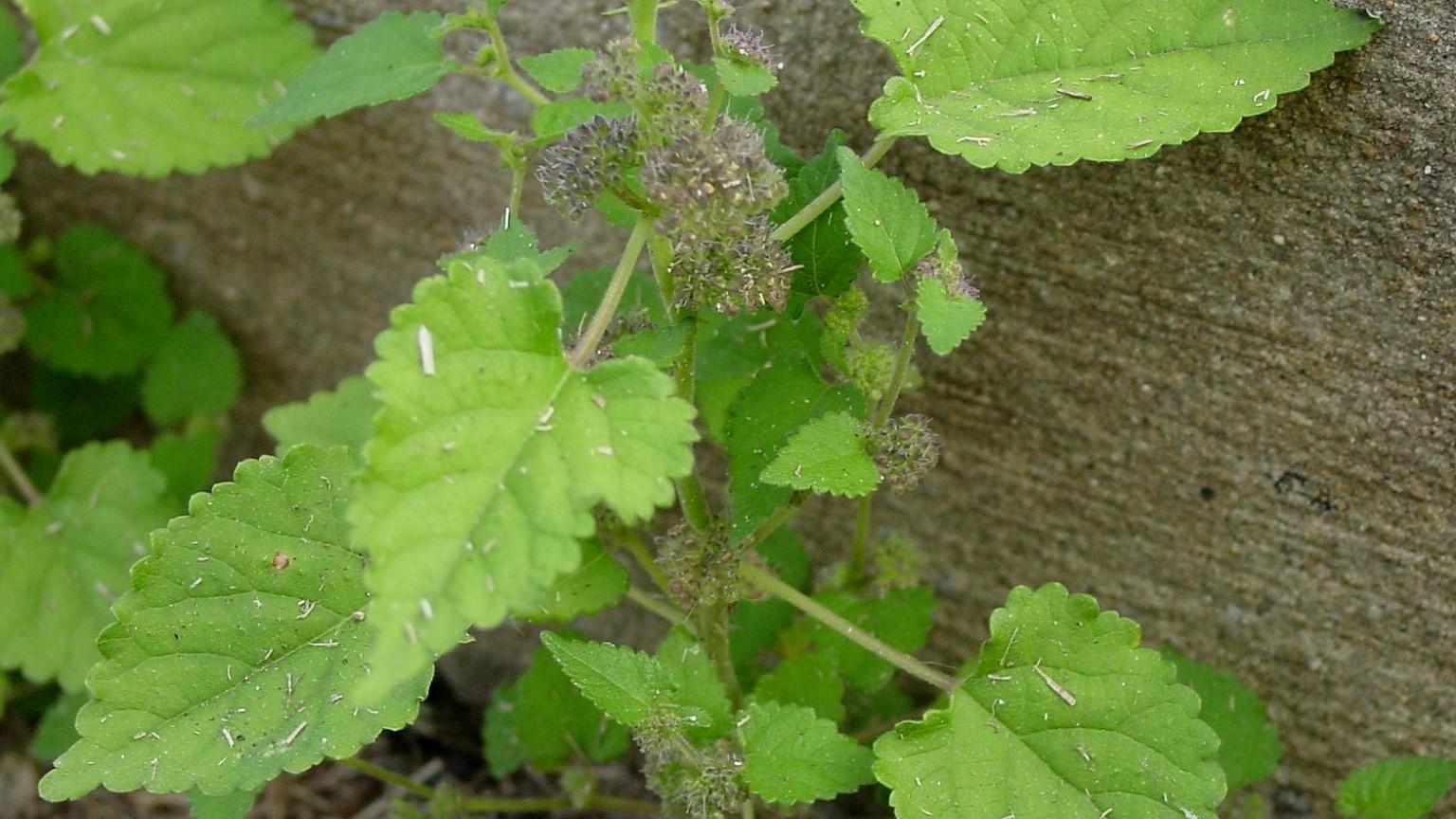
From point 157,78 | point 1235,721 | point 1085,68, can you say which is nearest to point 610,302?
point 1085,68

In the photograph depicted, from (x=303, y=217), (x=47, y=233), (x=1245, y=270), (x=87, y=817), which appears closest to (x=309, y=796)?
(x=87, y=817)

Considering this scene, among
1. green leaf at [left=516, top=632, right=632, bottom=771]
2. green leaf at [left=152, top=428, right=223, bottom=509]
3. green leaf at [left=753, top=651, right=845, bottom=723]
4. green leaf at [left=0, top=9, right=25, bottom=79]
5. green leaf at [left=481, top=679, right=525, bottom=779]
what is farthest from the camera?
green leaf at [left=152, top=428, right=223, bottom=509]

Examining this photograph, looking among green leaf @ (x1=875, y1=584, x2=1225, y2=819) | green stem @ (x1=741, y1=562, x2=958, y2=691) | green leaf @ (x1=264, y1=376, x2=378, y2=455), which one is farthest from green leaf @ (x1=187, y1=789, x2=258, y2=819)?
green leaf @ (x1=875, y1=584, x2=1225, y2=819)

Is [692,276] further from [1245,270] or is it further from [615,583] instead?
[1245,270]

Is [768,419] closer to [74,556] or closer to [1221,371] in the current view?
[1221,371]

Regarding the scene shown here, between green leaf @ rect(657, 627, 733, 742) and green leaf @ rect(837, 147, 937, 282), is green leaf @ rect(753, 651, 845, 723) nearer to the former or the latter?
green leaf @ rect(657, 627, 733, 742)
